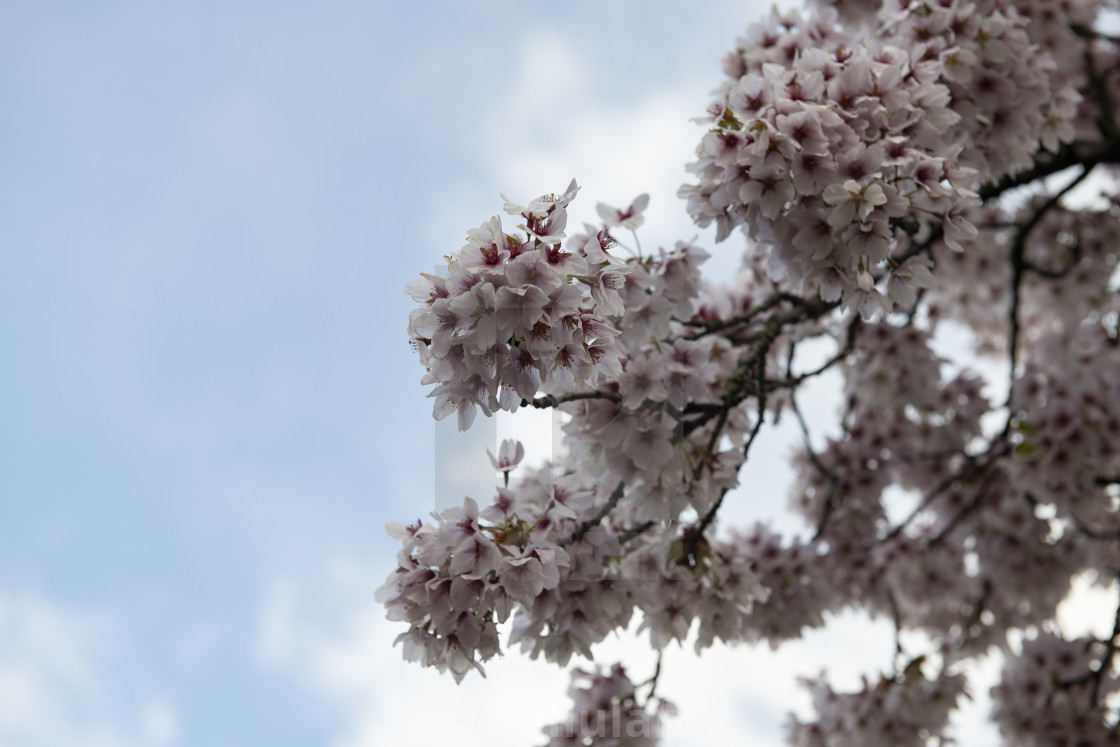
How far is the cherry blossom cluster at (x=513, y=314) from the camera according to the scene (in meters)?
2.38

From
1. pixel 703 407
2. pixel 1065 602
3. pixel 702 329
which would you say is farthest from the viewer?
pixel 1065 602

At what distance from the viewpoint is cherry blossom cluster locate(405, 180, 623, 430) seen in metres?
2.38

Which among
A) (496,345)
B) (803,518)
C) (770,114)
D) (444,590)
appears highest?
(803,518)

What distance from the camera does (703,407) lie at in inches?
138

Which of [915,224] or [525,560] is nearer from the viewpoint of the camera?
[525,560]

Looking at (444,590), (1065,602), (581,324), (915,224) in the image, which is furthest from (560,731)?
(1065,602)

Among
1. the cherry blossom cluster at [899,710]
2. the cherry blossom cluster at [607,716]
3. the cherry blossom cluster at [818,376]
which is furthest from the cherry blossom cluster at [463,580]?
the cherry blossom cluster at [899,710]

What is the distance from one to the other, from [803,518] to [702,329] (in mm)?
2651

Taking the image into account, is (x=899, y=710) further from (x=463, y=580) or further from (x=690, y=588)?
(x=463, y=580)

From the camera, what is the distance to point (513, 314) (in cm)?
239

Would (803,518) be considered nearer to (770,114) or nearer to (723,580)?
(723,580)

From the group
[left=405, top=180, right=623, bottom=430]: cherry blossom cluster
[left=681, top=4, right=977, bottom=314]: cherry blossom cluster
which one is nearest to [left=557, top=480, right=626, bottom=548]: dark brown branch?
[left=405, top=180, right=623, bottom=430]: cherry blossom cluster

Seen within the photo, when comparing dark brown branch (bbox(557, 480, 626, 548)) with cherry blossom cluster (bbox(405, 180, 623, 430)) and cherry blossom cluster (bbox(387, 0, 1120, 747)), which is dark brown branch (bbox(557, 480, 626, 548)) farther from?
cherry blossom cluster (bbox(405, 180, 623, 430))

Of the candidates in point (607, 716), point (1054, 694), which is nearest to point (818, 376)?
point (607, 716)
